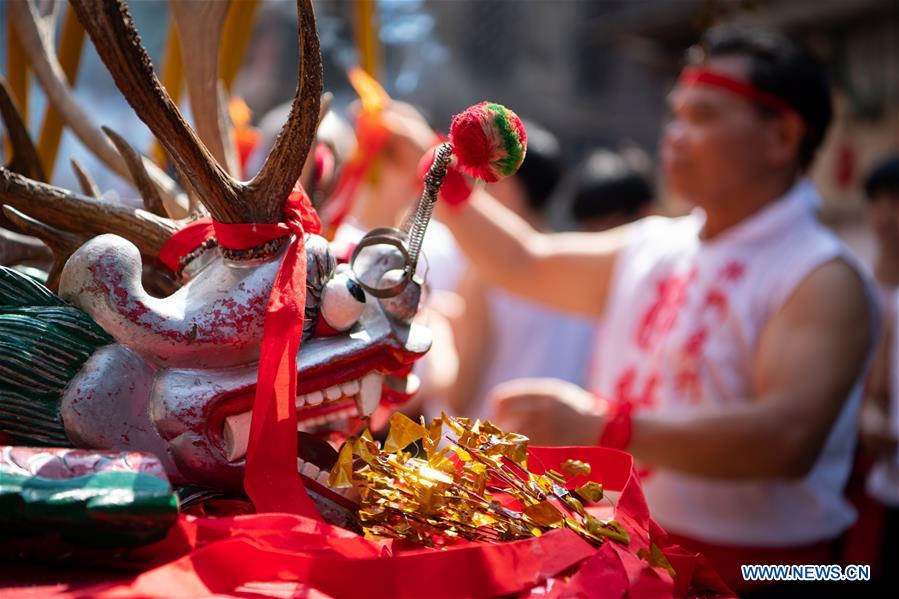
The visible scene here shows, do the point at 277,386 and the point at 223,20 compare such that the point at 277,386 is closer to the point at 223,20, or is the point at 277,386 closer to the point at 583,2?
the point at 223,20

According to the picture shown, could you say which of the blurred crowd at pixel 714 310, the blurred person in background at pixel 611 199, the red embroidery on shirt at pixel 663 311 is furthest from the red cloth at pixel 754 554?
the blurred person in background at pixel 611 199

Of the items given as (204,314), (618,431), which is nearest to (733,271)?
(618,431)

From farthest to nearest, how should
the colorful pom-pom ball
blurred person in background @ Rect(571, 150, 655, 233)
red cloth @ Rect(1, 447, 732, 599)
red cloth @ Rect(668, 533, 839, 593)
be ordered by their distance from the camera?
blurred person in background @ Rect(571, 150, 655, 233), red cloth @ Rect(668, 533, 839, 593), the colorful pom-pom ball, red cloth @ Rect(1, 447, 732, 599)

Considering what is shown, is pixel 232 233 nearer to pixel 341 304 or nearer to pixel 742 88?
pixel 341 304

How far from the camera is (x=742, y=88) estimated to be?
1719mm

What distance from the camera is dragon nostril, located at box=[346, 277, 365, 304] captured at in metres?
0.67

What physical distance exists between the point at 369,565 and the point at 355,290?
21 centimetres

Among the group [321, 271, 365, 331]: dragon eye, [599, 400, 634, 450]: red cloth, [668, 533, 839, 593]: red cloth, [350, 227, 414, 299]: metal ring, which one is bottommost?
[668, 533, 839, 593]: red cloth

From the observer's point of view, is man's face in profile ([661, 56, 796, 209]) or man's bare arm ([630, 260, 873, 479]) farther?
man's face in profile ([661, 56, 796, 209])

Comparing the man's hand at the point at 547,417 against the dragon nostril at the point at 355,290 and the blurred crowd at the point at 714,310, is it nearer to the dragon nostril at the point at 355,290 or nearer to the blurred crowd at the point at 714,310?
the blurred crowd at the point at 714,310

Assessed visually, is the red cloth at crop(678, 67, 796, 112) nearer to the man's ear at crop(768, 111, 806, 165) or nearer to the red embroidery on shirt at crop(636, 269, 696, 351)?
the man's ear at crop(768, 111, 806, 165)

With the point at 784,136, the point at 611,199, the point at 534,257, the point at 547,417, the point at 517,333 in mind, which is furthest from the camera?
the point at 611,199

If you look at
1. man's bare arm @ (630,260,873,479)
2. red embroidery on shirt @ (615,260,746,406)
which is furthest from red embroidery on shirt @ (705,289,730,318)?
man's bare arm @ (630,260,873,479)

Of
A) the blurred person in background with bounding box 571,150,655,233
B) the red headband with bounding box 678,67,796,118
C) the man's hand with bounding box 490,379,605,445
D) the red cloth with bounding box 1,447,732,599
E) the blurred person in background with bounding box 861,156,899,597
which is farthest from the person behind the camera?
the blurred person in background with bounding box 571,150,655,233
